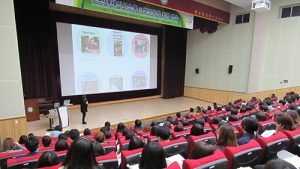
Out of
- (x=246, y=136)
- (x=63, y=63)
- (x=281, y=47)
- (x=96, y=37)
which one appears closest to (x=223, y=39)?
(x=281, y=47)

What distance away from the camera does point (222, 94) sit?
10812 mm

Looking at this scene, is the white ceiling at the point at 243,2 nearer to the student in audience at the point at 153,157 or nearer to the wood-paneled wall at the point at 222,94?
the wood-paneled wall at the point at 222,94

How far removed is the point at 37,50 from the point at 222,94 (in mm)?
9666

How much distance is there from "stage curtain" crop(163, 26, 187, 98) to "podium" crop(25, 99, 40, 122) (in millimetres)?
7141

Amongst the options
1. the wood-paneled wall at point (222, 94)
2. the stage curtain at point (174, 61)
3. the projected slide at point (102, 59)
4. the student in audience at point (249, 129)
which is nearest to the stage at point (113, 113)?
the projected slide at point (102, 59)

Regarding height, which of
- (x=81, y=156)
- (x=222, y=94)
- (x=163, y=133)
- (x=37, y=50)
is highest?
(x=37, y=50)

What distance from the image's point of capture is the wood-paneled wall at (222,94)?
8553mm

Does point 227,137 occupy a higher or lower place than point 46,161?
higher

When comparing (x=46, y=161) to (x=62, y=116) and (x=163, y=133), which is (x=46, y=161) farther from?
(x=62, y=116)

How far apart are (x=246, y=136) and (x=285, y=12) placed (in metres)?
8.82

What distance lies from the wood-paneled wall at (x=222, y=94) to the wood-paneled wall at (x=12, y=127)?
960cm

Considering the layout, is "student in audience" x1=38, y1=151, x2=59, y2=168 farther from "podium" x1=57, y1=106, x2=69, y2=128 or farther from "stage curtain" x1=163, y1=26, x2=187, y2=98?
"stage curtain" x1=163, y1=26, x2=187, y2=98

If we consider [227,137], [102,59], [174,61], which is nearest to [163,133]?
[227,137]

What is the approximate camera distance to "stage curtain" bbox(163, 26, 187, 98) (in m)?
11.4
